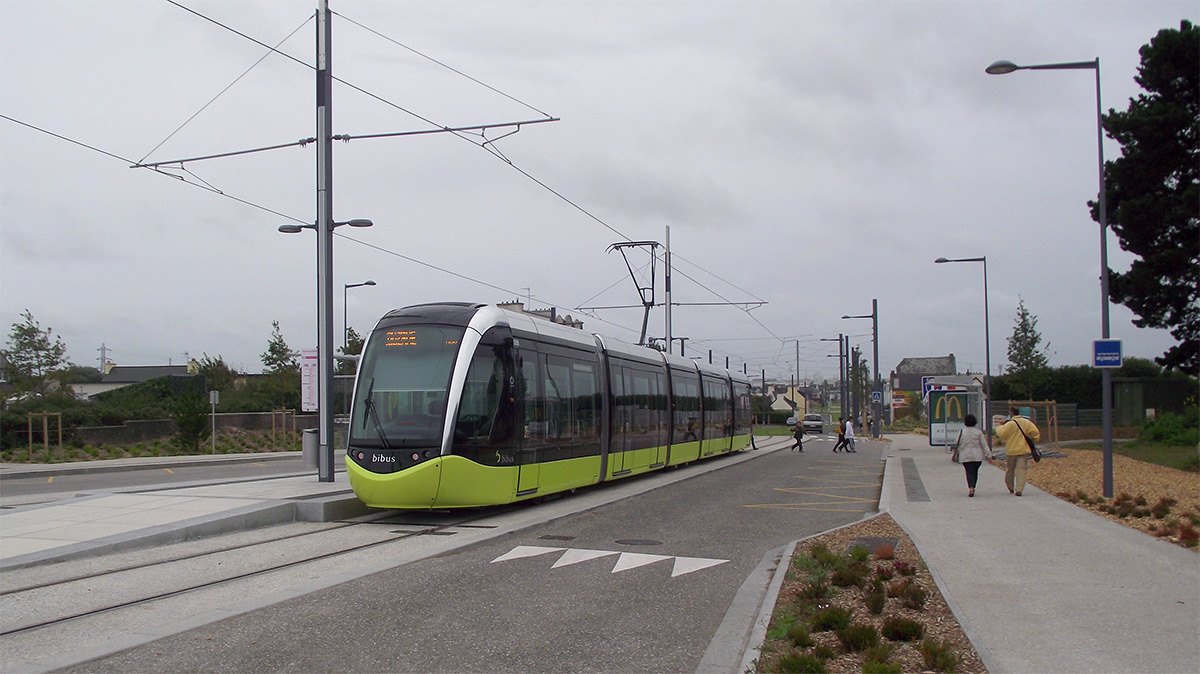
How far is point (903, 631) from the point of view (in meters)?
6.27

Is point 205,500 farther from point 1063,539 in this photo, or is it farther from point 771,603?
point 1063,539

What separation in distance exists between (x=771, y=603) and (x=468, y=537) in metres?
4.91

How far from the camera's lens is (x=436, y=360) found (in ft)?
41.7

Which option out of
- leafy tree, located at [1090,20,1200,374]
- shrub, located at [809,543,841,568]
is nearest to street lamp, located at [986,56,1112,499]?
shrub, located at [809,543,841,568]

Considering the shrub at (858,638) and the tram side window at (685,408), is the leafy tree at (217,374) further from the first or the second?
the shrub at (858,638)

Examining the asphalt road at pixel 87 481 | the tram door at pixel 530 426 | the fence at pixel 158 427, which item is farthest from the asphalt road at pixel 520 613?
the fence at pixel 158 427

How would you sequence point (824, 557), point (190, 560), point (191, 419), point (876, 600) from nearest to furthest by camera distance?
point (876, 600) → point (824, 557) → point (190, 560) → point (191, 419)

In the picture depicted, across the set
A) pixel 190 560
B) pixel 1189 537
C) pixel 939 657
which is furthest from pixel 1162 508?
pixel 190 560

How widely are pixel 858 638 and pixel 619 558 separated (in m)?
4.08

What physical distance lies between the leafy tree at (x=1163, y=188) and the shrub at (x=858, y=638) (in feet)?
91.9

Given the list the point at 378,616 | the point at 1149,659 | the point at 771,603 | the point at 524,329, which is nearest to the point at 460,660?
the point at 378,616

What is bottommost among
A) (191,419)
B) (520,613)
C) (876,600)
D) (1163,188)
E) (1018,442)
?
(520,613)

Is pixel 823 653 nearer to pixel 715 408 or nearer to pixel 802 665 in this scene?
pixel 802 665

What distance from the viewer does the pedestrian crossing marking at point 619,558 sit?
9.37m
